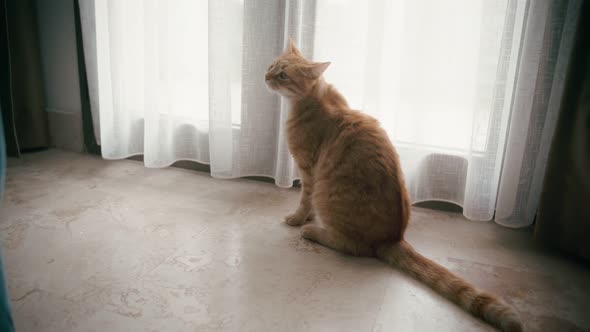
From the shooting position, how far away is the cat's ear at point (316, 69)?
56.3 inches

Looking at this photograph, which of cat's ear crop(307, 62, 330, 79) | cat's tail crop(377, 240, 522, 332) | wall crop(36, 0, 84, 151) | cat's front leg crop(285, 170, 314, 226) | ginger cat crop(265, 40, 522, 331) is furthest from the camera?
wall crop(36, 0, 84, 151)

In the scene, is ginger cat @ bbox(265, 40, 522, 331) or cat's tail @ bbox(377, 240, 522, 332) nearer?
cat's tail @ bbox(377, 240, 522, 332)

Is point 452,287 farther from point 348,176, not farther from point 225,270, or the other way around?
point 225,270

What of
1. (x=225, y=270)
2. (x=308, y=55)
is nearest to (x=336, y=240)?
(x=225, y=270)

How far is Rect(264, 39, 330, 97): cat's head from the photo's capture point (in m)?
1.47

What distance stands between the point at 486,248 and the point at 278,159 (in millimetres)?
957

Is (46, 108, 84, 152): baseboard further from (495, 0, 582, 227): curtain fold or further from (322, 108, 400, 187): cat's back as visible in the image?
(495, 0, 582, 227): curtain fold

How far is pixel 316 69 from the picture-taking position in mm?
1450

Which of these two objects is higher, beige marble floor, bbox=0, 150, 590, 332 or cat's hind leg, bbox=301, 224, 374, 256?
cat's hind leg, bbox=301, 224, 374, 256

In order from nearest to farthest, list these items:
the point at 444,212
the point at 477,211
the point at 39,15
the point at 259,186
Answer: the point at 477,211 → the point at 444,212 → the point at 259,186 → the point at 39,15

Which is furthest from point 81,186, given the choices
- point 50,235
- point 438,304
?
point 438,304

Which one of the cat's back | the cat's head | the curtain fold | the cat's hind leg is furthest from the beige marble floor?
the cat's head

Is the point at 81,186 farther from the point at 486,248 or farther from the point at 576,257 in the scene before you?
the point at 576,257

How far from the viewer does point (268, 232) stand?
1591mm
